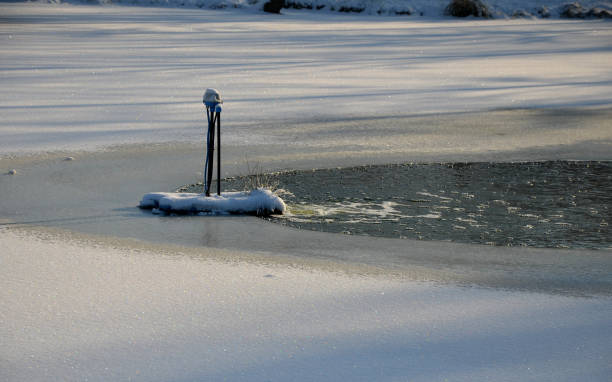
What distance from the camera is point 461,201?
5.95 meters

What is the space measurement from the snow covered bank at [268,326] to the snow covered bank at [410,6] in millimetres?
26065

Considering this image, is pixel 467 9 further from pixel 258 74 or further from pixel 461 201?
pixel 461 201

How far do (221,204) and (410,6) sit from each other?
2631cm

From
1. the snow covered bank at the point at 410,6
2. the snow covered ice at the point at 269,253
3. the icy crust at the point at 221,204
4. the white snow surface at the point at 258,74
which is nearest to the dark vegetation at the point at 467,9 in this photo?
the snow covered bank at the point at 410,6

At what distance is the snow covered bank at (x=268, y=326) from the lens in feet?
10.4

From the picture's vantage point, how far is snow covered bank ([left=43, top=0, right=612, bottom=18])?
30.4 m

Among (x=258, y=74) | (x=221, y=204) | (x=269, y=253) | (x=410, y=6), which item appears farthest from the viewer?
(x=410, y=6)

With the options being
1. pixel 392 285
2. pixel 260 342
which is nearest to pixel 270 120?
pixel 392 285

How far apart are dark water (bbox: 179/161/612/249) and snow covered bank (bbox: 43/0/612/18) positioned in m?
23.5

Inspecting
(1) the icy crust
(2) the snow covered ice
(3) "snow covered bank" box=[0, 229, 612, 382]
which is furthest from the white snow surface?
(3) "snow covered bank" box=[0, 229, 612, 382]

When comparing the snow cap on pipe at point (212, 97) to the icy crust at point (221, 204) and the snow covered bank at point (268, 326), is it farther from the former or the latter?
the snow covered bank at point (268, 326)

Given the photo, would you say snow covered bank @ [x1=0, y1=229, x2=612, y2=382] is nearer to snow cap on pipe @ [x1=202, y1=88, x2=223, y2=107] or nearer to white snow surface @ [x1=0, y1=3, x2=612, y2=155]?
snow cap on pipe @ [x1=202, y1=88, x2=223, y2=107]

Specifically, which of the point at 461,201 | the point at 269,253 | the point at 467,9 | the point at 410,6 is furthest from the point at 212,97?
the point at 410,6

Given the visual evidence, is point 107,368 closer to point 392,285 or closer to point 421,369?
point 421,369
